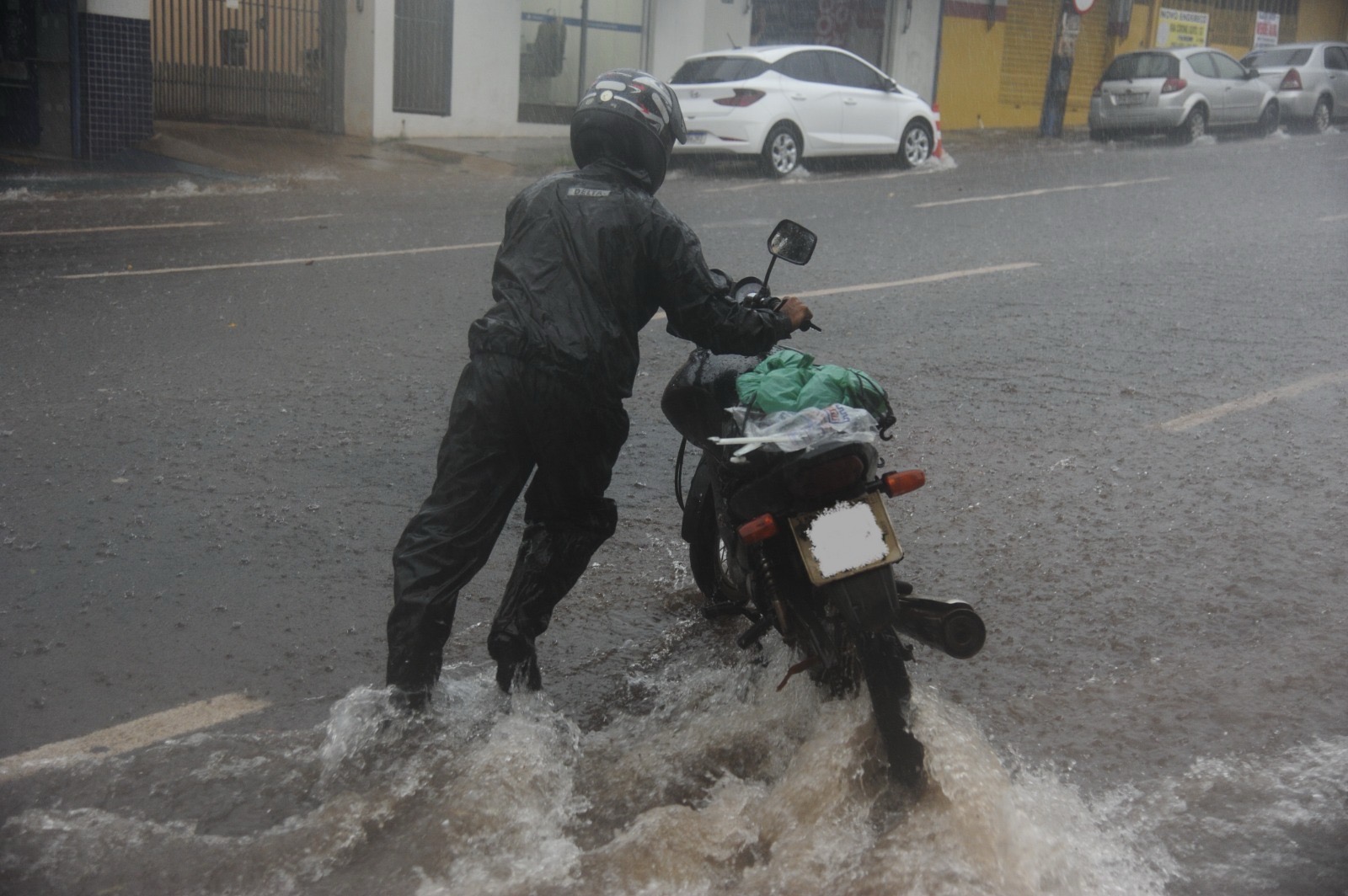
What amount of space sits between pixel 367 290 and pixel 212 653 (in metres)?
5.37

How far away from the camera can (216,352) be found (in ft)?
24.0

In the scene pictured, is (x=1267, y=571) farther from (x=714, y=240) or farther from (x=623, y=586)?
(x=714, y=240)

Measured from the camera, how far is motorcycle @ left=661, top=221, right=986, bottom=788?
9.92 feet

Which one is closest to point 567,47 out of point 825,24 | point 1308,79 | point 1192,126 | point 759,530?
point 825,24

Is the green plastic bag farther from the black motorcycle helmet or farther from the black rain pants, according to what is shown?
the black motorcycle helmet

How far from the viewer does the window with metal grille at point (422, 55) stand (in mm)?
20391

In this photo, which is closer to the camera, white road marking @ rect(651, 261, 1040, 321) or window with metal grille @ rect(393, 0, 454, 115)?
white road marking @ rect(651, 261, 1040, 321)

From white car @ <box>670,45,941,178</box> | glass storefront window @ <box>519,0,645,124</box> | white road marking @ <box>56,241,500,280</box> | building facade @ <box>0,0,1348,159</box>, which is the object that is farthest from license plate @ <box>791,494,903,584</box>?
glass storefront window @ <box>519,0,645,124</box>

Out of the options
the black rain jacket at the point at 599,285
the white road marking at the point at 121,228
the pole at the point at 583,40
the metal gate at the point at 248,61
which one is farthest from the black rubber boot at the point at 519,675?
the pole at the point at 583,40

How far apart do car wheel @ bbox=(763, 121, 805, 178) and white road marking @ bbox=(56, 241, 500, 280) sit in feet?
22.6

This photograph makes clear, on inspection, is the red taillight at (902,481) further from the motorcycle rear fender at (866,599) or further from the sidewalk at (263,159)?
the sidewalk at (263,159)

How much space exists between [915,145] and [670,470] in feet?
48.3

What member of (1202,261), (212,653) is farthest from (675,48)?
(212,653)

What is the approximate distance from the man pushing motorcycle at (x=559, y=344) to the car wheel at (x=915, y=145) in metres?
16.4
